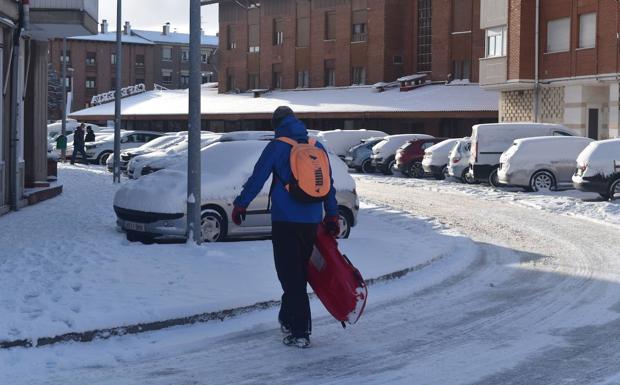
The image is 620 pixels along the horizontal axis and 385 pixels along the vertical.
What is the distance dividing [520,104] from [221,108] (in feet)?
80.0

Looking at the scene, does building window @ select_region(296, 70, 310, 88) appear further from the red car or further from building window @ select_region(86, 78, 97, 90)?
building window @ select_region(86, 78, 97, 90)

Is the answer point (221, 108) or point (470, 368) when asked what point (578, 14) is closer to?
point (221, 108)

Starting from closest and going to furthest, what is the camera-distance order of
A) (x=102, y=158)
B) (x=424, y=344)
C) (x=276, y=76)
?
(x=424, y=344) < (x=102, y=158) < (x=276, y=76)

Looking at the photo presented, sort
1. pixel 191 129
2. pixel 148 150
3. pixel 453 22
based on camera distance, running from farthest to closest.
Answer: pixel 453 22, pixel 148 150, pixel 191 129

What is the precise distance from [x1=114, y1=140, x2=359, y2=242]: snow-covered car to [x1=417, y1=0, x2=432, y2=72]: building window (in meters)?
41.6

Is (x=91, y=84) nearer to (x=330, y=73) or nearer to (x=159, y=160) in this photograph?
(x=330, y=73)

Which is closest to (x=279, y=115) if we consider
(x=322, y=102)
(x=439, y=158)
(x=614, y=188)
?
(x=614, y=188)

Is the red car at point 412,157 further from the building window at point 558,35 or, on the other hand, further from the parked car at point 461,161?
the building window at point 558,35

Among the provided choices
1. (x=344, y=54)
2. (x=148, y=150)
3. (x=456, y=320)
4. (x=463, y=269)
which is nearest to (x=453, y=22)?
(x=344, y=54)

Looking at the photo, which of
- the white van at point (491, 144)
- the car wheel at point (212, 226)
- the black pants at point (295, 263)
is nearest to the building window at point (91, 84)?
the white van at point (491, 144)

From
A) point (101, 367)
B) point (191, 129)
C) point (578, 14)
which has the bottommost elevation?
point (101, 367)

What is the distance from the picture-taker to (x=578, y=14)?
3694cm

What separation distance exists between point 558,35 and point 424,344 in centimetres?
3272

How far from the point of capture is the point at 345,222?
14.3 m
